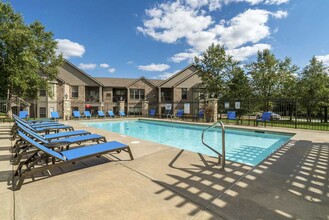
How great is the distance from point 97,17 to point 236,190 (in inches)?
780

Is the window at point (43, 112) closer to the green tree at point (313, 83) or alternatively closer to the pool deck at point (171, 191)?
the pool deck at point (171, 191)

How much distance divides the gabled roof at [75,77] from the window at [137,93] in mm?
4568

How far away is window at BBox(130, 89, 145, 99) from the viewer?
27266mm

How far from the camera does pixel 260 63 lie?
23484 mm

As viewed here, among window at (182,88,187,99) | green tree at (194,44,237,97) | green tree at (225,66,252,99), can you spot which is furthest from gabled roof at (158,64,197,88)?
green tree at (225,66,252,99)

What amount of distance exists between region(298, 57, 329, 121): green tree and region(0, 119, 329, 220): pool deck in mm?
19222

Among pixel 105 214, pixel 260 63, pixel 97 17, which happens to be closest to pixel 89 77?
pixel 97 17

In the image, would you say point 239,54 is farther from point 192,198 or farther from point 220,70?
point 192,198

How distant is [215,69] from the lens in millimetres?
24719

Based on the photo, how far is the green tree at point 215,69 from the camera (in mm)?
24469

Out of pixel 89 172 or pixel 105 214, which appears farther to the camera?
pixel 89 172

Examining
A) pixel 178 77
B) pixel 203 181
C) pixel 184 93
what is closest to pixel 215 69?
pixel 184 93

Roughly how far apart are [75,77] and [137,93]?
8719 millimetres

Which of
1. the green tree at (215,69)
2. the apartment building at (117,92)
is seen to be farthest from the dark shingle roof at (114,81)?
the green tree at (215,69)
